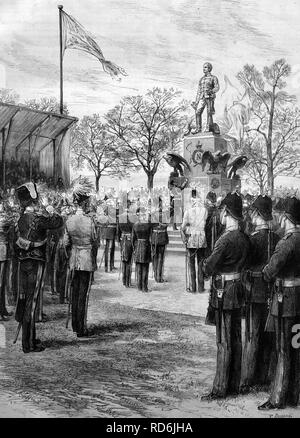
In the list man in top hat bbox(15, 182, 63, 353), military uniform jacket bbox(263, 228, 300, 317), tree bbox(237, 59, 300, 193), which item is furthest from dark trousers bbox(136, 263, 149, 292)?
military uniform jacket bbox(263, 228, 300, 317)

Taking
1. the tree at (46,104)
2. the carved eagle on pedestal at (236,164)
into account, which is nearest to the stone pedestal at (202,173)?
the carved eagle on pedestal at (236,164)

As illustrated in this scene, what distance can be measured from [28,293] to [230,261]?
8.66 feet

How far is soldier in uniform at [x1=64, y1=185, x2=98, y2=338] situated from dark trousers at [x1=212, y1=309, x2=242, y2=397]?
7.92ft

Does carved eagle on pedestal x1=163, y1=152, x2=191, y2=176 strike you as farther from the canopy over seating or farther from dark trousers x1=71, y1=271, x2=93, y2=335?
dark trousers x1=71, y1=271, x2=93, y2=335

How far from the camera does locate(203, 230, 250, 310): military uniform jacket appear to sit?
4824 mm

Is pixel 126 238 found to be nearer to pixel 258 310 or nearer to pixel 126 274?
pixel 126 274

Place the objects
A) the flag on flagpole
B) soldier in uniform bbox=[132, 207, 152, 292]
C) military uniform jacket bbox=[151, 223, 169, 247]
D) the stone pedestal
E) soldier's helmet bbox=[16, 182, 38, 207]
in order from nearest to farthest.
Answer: soldier's helmet bbox=[16, 182, 38, 207] → the flag on flagpole → soldier in uniform bbox=[132, 207, 152, 292] → military uniform jacket bbox=[151, 223, 169, 247] → the stone pedestal

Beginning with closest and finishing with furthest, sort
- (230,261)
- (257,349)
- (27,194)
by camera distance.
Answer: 1. (230,261)
2. (257,349)
3. (27,194)

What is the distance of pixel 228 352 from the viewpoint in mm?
5000

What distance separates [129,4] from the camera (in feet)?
22.4

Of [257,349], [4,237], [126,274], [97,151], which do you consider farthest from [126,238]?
[257,349]

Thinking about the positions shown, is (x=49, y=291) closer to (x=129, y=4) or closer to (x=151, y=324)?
(x=151, y=324)

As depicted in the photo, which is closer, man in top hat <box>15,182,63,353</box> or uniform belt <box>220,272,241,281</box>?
uniform belt <box>220,272,241,281</box>
